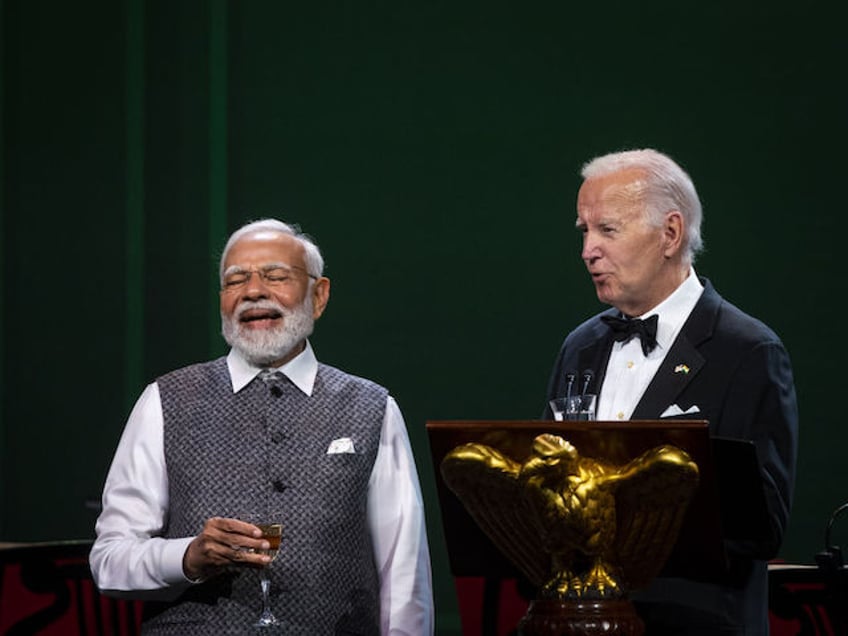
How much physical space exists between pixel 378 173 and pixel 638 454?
345cm

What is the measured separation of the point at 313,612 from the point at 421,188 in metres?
2.68

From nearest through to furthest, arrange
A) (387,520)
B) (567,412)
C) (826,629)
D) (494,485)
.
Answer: (494,485)
(567,412)
(387,520)
(826,629)

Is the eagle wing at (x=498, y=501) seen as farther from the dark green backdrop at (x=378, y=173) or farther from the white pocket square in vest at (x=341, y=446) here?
the dark green backdrop at (x=378, y=173)

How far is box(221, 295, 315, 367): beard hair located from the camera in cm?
320

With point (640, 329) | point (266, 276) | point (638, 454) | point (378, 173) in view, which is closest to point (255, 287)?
point (266, 276)

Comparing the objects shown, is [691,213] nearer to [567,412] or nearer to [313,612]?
[567,412]

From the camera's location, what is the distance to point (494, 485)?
2133 mm

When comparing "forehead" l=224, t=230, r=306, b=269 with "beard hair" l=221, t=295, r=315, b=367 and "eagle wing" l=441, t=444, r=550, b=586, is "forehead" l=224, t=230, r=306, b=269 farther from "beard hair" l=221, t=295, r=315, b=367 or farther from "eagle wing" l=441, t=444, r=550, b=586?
"eagle wing" l=441, t=444, r=550, b=586

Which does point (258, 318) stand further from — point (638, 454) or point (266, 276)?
point (638, 454)

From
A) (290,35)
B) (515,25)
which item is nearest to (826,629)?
(515,25)

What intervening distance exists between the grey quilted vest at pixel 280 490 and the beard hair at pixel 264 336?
6 cm

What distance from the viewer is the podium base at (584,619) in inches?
81.4

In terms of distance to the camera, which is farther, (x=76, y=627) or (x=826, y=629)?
(x=76, y=627)

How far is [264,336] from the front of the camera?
3199 mm
